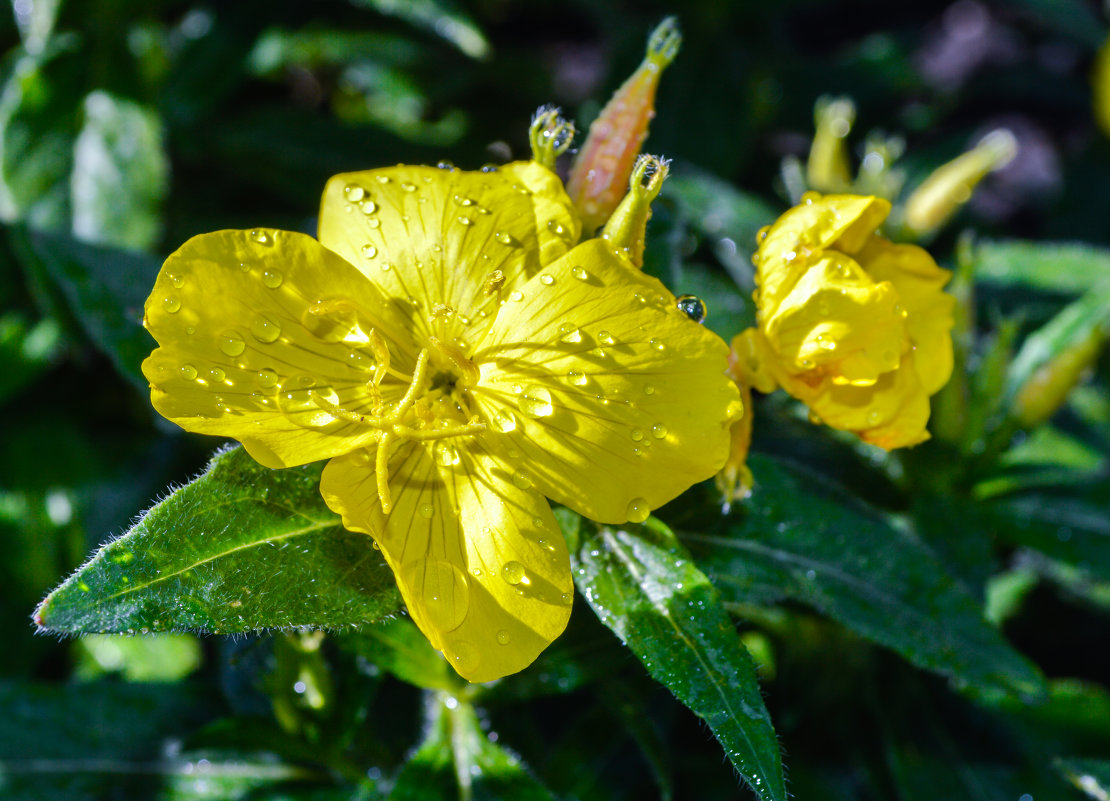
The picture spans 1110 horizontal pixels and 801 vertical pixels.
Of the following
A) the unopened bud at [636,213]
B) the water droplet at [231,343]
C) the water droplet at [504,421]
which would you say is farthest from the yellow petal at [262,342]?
the unopened bud at [636,213]

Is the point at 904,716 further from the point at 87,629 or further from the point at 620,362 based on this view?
the point at 87,629

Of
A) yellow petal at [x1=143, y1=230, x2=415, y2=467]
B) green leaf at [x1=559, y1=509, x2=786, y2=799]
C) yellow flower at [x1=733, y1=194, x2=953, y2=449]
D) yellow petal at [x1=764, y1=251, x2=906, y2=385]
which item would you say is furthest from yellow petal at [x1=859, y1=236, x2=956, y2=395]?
yellow petal at [x1=143, y1=230, x2=415, y2=467]

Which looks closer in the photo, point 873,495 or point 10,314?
point 873,495

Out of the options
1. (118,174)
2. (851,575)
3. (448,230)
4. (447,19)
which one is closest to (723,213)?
→ (447,19)

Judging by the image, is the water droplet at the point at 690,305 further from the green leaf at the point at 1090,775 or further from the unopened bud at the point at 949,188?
the unopened bud at the point at 949,188

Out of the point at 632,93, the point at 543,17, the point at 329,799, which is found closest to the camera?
the point at 632,93

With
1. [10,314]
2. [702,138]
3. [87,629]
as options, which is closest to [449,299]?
[87,629]

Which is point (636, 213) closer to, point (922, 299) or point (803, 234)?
point (803, 234)
